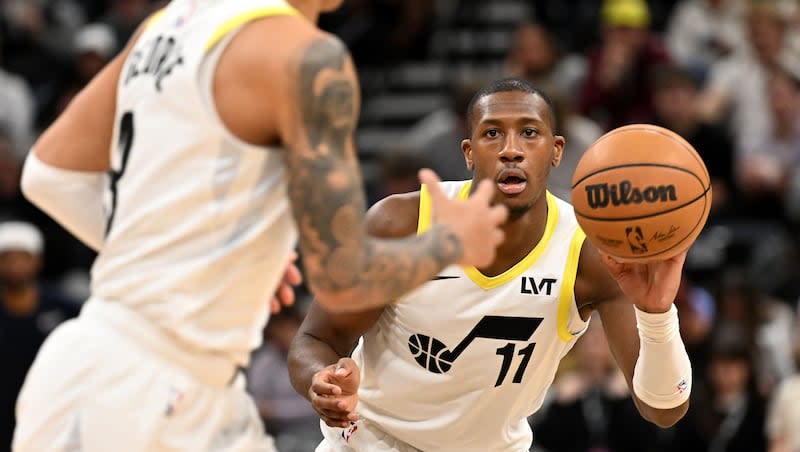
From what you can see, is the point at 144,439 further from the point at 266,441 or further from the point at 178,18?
the point at 178,18

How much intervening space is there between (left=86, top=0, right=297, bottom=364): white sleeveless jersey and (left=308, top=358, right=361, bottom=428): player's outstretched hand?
0.36 meters

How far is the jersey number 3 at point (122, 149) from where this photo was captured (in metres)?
3.80

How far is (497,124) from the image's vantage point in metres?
4.72

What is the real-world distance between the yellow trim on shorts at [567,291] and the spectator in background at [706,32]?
22.3 feet

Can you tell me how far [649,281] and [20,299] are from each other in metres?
6.11

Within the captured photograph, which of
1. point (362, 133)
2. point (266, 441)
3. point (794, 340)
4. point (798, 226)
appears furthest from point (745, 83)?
point (266, 441)

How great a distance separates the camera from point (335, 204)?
346 cm

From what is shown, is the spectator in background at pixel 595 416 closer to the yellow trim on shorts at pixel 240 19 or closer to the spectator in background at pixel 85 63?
the yellow trim on shorts at pixel 240 19

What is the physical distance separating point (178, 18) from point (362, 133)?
28.6 ft

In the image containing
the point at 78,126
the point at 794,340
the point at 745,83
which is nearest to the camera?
the point at 78,126

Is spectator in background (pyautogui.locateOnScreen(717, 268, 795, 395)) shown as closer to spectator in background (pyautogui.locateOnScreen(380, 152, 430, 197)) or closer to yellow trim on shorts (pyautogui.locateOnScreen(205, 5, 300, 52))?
spectator in background (pyautogui.locateOnScreen(380, 152, 430, 197))

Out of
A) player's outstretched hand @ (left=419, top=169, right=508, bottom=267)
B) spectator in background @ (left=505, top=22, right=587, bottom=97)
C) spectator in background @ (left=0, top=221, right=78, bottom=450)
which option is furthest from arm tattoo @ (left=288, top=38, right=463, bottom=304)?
spectator in background @ (left=505, top=22, right=587, bottom=97)

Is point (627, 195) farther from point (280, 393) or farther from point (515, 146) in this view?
point (280, 393)

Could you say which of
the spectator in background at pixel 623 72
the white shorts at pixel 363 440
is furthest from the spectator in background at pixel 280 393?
the white shorts at pixel 363 440
